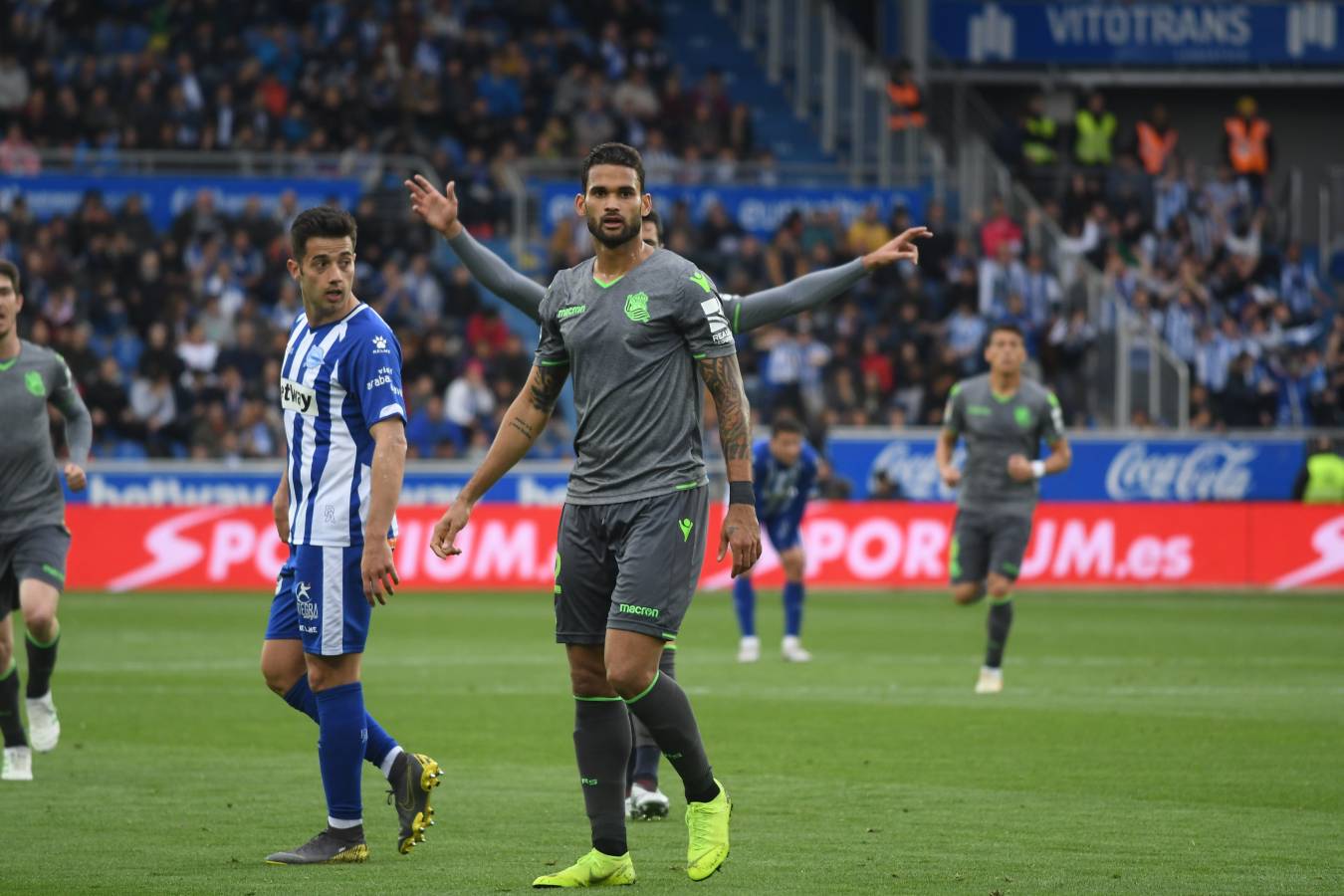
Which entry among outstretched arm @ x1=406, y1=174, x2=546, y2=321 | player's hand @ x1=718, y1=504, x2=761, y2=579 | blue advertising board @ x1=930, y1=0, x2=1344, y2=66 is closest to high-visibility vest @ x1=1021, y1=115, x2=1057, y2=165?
blue advertising board @ x1=930, y1=0, x2=1344, y2=66

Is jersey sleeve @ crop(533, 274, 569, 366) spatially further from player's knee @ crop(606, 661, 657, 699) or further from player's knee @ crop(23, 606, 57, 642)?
player's knee @ crop(23, 606, 57, 642)

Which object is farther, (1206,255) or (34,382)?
(1206,255)

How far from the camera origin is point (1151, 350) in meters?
30.6

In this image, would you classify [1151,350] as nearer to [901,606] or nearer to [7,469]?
[901,606]

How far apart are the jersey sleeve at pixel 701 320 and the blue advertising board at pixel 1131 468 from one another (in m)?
21.0

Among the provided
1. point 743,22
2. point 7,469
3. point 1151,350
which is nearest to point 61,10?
point 743,22

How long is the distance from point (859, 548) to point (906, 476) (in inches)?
97.5

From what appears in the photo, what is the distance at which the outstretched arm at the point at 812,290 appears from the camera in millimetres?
7797

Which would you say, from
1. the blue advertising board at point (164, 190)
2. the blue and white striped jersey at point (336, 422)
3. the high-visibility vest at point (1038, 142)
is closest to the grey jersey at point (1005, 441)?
the blue and white striped jersey at point (336, 422)

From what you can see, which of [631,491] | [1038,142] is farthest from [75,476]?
[1038,142]

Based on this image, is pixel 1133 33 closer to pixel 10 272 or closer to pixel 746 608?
pixel 746 608

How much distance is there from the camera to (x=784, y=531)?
742 inches

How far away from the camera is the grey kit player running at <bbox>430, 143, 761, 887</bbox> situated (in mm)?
7453

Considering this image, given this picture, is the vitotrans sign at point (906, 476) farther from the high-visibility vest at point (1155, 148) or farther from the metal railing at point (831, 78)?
the high-visibility vest at point (1155, 148)
